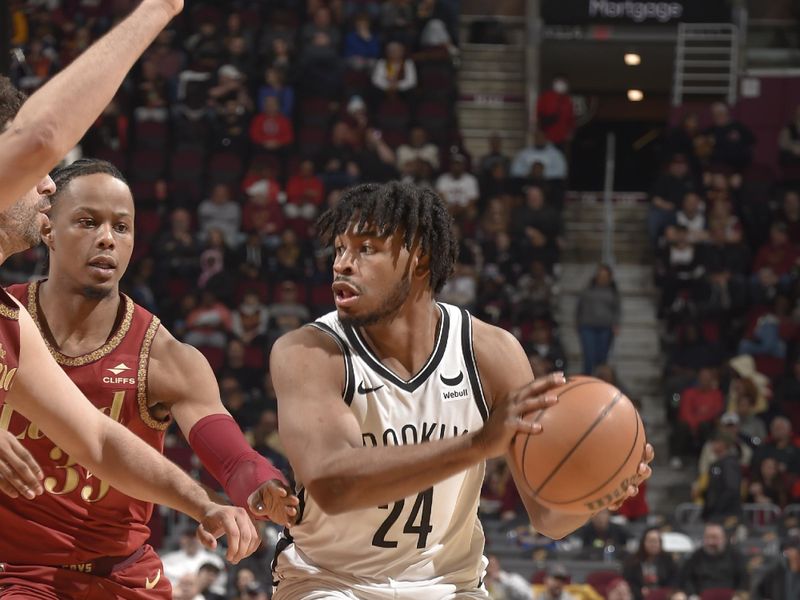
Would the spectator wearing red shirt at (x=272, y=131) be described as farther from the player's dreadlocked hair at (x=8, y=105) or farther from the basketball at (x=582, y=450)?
the player's dreadlocked hair at (x=8, y=105)

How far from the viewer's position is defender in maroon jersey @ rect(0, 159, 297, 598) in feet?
13.4

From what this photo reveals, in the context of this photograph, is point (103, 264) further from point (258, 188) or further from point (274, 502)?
point (258, 188)

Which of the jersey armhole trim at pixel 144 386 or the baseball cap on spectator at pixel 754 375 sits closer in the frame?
the jersey armhole trim at pixel 144 386

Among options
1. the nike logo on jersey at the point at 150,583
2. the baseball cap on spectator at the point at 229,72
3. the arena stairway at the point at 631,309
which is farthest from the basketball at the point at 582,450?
the baseball cap on spectator at the point at 229,72

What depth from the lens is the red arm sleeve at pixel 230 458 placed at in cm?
385

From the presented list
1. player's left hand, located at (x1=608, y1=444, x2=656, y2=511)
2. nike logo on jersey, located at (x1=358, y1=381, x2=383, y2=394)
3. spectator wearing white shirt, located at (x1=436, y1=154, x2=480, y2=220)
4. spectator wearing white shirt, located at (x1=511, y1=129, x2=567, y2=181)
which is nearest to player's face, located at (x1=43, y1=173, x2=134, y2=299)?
nike logo on jersey, located at (x1=358, y1=381, x2=383, y2=394)

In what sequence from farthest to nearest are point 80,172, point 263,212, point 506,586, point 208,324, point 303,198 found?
point 303,198, point 263,212, point 208,324, point 506,586, point 80,172

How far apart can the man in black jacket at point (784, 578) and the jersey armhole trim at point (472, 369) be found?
7464mm

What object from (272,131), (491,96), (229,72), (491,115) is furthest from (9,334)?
(491,96)

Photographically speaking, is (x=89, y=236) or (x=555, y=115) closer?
(x=89, y=236)

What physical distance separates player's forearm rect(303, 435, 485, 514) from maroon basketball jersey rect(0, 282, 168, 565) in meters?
0.81

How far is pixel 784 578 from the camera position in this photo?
1089 centimetres

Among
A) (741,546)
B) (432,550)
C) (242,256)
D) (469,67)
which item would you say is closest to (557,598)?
(741,546)

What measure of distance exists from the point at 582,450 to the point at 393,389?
2.47ft
